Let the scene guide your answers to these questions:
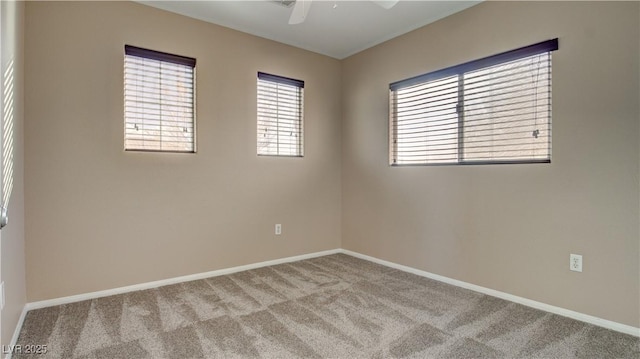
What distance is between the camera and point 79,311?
97.2 inches

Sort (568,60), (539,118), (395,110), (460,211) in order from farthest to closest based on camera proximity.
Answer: (395,110) → (460,211) → (539,118) → (568,60)

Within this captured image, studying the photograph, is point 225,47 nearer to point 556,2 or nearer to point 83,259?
point 83,259

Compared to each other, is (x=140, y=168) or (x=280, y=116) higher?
(x=280, y=116)

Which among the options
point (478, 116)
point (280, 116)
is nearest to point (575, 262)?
point (478, 116)

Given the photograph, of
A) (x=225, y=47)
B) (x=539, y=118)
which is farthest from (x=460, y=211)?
(x=225, y=47)

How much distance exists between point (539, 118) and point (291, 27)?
97.6 inches

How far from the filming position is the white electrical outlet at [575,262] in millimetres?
2354

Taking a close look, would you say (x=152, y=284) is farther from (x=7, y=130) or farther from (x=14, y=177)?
(x=7, y=130)

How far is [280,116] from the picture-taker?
3.87 meters

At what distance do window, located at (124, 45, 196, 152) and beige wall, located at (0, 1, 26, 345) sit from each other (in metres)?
0.71

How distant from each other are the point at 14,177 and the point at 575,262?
12.8 ft

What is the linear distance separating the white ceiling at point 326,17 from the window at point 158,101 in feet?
1.63

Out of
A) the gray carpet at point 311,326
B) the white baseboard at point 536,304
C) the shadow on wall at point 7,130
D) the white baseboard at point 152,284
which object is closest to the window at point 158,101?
the shadow on wall at point 7,130

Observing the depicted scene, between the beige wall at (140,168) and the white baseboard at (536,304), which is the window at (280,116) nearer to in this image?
the beige wall at (140,168)
